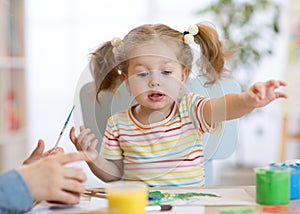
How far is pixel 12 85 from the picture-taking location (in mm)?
3533

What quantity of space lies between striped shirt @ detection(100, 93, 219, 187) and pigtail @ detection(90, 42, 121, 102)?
75 mm

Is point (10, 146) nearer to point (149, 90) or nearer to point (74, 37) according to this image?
point (74, 37)

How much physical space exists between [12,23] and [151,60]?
7.92 ft

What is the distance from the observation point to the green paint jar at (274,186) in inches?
41.1

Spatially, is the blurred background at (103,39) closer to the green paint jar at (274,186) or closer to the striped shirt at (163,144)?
the striped shirt at (163,144)

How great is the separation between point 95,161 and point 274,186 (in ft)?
1.36

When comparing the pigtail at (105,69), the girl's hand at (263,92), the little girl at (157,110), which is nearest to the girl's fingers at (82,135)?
the little girl at (157,110)

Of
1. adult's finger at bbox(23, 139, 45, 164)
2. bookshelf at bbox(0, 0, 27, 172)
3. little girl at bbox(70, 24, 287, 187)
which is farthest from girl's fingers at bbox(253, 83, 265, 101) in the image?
bookshelf at bbox(0, 0, 27, 172)

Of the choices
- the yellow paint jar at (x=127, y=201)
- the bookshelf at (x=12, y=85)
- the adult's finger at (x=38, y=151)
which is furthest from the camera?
the bookshelf at (x=12, y=85)

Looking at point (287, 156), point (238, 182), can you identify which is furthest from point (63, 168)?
point (287, 156)

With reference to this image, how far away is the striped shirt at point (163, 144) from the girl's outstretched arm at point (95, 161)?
0.02 metres

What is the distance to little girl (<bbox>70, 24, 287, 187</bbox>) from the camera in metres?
1.21

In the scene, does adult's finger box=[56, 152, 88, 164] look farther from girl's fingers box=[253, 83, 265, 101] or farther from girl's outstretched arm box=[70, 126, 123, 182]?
girl's fingers box=[253, 83, 265, 101]

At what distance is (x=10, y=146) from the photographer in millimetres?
3299
